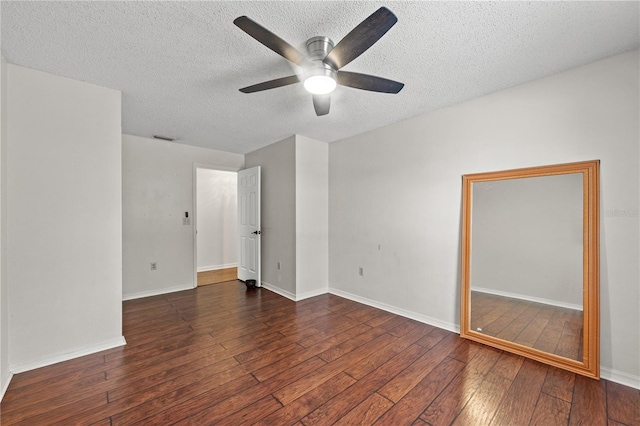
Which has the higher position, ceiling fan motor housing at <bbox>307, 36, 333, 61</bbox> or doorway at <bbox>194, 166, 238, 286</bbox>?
ceiling fan motor housing at <bbox>307, 36, 333, 61</bbox>

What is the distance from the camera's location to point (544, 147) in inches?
91.3

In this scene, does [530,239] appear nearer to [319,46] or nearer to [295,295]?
[319,46]

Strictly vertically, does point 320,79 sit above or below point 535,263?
above

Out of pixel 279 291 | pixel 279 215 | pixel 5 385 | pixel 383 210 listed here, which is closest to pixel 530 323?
pixel 383 210

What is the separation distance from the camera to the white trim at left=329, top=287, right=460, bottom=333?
2877 millimetres

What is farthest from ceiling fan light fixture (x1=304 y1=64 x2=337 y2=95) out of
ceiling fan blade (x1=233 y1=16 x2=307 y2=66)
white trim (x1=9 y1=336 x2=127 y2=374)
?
white trim (x1=9 y1=336 x2=127 y2=374)

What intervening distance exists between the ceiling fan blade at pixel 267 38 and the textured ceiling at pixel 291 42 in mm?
219

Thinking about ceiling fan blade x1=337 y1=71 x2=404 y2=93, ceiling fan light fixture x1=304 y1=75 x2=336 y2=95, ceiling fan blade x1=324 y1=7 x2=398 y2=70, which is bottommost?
ceiling fan light fixture x1=304 y1=75 x2=336 y2=95

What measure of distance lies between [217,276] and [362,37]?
16.6 ft

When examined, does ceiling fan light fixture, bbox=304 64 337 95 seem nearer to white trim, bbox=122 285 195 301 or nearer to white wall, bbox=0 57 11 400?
white wall, bbox=0 57 11 400

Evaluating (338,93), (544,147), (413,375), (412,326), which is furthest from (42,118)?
(544,147)

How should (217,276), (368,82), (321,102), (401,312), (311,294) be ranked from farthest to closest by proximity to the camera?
(217,276) < (311,294) < (401,312) < (321,102) < (368,82)

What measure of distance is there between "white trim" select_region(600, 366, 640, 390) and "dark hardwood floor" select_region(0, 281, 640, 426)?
0.20 ft

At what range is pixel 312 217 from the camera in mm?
4078
